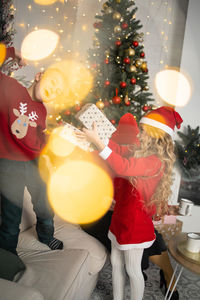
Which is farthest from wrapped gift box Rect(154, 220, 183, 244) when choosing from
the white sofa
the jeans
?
the jeans

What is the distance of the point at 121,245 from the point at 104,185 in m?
0.71

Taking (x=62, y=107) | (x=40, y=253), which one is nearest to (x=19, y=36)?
(x=62, y=107)

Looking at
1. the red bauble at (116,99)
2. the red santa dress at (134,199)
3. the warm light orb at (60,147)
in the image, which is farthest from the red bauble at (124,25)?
the red santa dress at (134,199)

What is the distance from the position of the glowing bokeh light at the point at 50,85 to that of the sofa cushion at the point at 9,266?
99 centimetres

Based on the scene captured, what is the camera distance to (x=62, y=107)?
3002 mm

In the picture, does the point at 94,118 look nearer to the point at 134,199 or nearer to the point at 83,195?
the point at 134,199

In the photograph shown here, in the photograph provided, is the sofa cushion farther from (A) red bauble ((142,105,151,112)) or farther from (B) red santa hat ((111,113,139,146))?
(A) red bauble ((142,105,151,112))

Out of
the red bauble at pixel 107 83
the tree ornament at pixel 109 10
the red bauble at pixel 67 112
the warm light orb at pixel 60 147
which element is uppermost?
the tree ornament at pixel 109 10

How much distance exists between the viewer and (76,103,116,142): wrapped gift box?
1.67 m

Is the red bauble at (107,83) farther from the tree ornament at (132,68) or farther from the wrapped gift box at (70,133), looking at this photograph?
the wrapped gift box at (70,133)

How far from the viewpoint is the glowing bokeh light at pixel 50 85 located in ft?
5.25

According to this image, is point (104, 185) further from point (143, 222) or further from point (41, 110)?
point (41, 110)

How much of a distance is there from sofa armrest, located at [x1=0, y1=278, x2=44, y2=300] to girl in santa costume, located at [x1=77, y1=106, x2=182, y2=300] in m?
0.72

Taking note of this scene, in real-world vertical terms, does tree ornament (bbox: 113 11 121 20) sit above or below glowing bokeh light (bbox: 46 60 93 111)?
above
